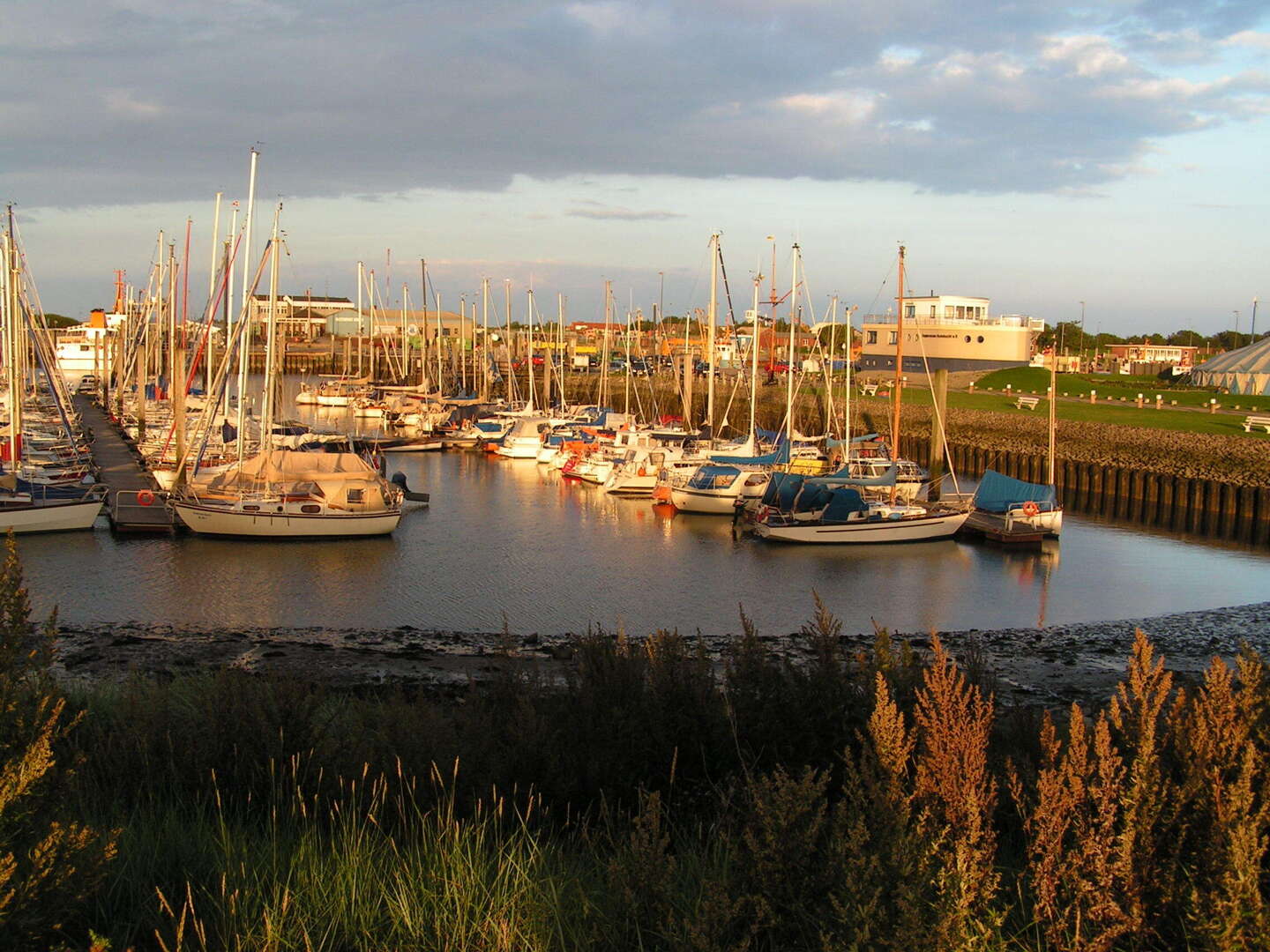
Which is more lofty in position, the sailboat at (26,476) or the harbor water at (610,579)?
the sailboat at (26,476)

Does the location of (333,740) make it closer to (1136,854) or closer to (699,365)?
(1136,854)

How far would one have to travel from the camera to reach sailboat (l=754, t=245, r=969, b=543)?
105 feet

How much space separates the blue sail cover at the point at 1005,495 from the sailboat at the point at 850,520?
114cm

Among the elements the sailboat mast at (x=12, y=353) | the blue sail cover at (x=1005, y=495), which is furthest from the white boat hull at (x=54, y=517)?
the blue sail cover at (x=1005, y=495)

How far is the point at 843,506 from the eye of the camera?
32.5 meters

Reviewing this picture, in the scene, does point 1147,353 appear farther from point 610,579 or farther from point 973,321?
point 610,579

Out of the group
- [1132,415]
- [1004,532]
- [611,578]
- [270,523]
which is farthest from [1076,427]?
[270,523]

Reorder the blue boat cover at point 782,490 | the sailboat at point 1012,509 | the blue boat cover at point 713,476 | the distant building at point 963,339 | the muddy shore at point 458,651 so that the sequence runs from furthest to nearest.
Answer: the distant building at point 963,339 → the blue boat cover at point 713,476 → the blue boat cover at point 782,490 → the sailboat at point 1012,509 → the muddy shore at point 458,651

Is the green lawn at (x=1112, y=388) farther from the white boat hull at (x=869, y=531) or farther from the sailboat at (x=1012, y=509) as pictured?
the white boat hull at (x=869, y=531)

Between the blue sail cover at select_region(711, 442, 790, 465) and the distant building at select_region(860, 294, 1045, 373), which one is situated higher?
the distant building at select_region(860, 294, 1045, 373)

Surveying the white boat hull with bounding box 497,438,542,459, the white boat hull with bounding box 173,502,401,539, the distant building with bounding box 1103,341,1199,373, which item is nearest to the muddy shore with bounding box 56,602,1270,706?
the white boat hull with bounding box 173,502,401,539

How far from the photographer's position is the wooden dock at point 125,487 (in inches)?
1192

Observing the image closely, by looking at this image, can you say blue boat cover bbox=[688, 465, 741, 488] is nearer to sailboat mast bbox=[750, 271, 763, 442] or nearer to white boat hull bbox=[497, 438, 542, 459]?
sailboat mast bbox=[750, 271, 763, 442]

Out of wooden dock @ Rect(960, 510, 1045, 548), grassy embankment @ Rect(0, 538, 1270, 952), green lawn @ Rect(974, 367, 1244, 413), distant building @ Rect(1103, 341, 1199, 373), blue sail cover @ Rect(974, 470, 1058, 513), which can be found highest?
distant building @ Rect(1103, 341, 1199, 373)
